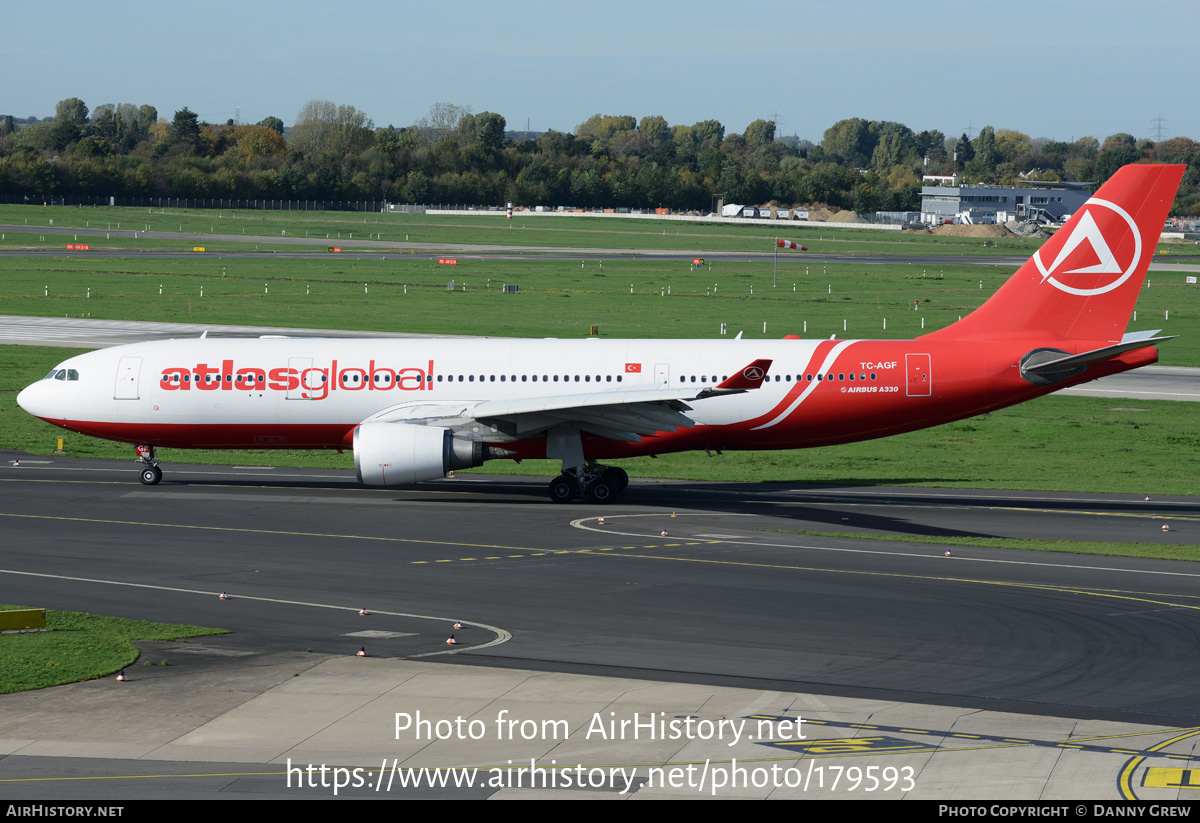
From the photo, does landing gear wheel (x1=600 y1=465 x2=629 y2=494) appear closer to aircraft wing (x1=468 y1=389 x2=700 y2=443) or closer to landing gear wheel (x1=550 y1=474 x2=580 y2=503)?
landing gear wheel (x1=550 y1=474 x2=580 y2=503)

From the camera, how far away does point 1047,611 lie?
27516 mm

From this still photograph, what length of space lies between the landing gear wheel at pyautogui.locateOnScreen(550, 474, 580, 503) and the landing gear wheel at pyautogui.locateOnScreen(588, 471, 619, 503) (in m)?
0.48

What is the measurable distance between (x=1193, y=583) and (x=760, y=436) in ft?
47.8

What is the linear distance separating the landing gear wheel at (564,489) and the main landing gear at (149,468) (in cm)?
1335

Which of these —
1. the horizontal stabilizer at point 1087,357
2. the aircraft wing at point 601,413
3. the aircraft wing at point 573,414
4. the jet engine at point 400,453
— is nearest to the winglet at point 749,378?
the aircraft wing at point 573,414

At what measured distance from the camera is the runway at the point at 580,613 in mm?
19266

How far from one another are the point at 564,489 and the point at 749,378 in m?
7.96

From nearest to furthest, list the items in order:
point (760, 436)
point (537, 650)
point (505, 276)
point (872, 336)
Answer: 1. point (537, 650)
2. point (760, 436)
3. point (872, 336)
4. point (505, 276)

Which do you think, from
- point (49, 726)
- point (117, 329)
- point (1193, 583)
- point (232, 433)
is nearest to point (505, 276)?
point (117, 329)

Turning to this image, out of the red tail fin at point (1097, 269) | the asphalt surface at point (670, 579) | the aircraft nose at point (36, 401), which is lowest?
the asphalt surface at point (670, 579)

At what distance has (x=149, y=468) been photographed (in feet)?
143

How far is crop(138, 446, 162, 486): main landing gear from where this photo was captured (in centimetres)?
4338

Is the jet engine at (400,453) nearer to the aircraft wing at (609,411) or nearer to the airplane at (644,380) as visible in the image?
the airplane at (644,380)
